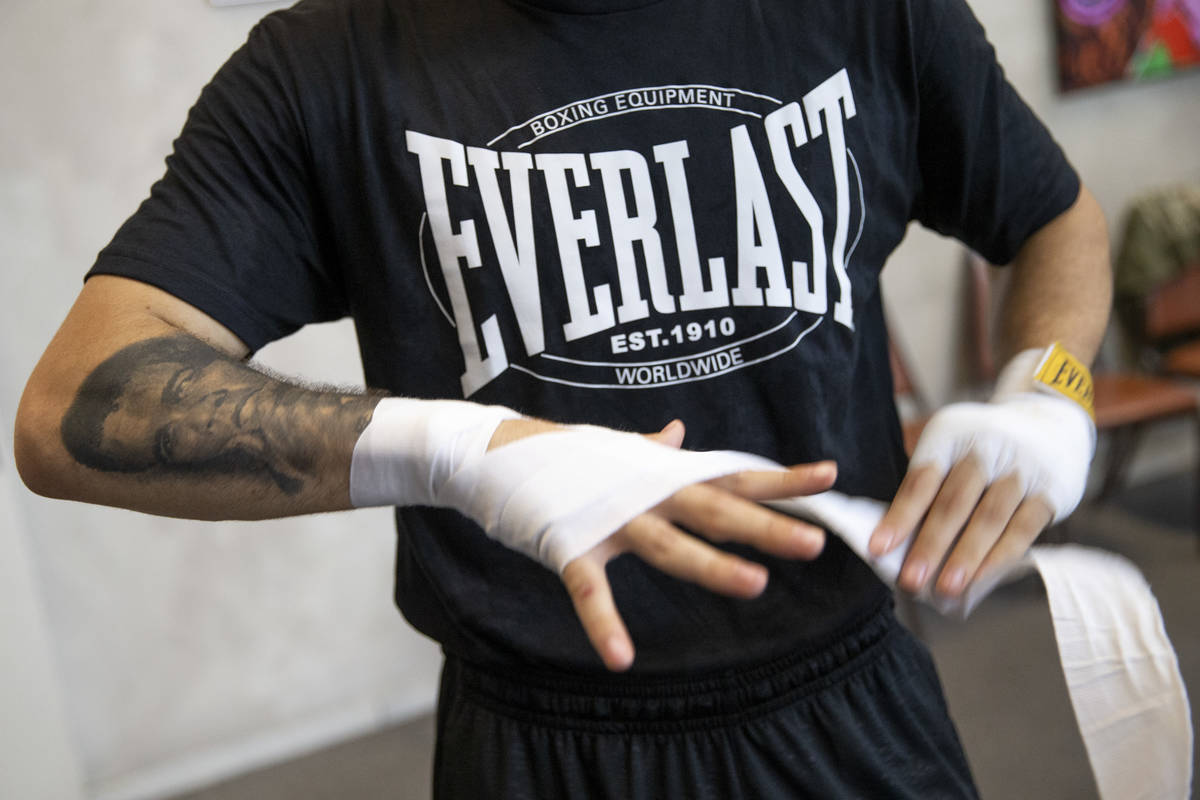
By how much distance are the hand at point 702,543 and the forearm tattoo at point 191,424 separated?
0.21 metres

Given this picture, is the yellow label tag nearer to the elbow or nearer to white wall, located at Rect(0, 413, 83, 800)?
the elbow

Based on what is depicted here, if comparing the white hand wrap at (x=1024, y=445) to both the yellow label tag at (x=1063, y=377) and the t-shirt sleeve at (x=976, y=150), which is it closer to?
the yellow label tag at (x=1063, y=377)

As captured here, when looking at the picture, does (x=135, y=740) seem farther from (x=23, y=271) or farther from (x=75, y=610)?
(x=23, y=271)

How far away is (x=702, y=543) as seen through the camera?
0.56 m

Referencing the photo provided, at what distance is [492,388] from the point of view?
0.80m

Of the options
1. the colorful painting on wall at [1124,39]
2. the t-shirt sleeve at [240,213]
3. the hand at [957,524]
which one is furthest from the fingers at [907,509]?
the colorful painting on wall at [1124,39]

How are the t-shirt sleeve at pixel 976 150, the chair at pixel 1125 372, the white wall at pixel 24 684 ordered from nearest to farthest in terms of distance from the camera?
the t-shirt sleeve at pixel 976 150
the white wall at pixel 24 684
the chair at pixel 1125 372

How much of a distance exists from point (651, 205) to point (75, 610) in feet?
7.25

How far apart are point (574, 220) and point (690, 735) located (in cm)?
45

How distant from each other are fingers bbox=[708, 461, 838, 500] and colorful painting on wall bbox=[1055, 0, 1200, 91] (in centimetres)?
294

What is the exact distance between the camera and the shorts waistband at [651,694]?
0.81 metres

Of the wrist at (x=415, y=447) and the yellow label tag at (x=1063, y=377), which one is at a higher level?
the wrist at (x=415, y=447)

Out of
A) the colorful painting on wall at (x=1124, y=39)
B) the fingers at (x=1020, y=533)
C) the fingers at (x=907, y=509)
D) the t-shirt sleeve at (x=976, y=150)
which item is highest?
the colorful painting on wall at (x=1124, y=39)

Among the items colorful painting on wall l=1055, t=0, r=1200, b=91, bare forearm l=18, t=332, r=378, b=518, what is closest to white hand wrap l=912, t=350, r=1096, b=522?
bare forearm l=18, t=332, r=378, b=518
